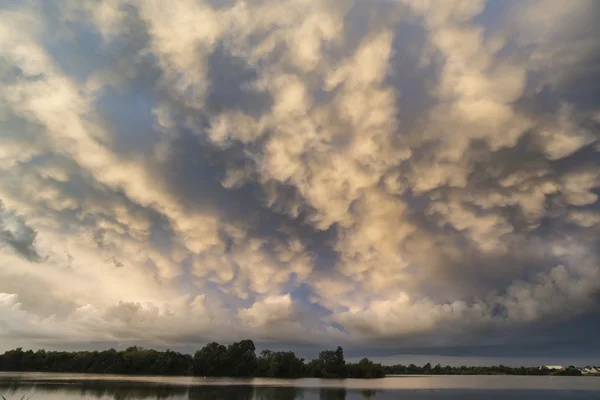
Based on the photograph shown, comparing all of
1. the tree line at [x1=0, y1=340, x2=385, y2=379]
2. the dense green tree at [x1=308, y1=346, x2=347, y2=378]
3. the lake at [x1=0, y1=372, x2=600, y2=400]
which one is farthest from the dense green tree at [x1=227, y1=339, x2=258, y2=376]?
the lake at [x1=0, y1=372, x2=600, y2=400]

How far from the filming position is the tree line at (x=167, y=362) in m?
146

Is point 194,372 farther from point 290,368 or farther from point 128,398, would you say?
point 128,398

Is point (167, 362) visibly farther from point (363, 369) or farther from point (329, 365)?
point (363, 369)

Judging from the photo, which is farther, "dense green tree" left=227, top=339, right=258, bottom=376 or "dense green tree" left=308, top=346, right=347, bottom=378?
"dense green tree" left=308, top=346, right=347, bottom=378

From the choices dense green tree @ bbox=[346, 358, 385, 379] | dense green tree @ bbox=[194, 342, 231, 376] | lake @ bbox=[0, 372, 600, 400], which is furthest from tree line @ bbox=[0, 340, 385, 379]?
lake @ bbox=[0, 372, 600, 400]

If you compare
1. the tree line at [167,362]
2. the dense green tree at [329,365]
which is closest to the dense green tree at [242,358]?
the tree line at [167,362]

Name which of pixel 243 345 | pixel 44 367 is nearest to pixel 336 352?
pixel 243 345

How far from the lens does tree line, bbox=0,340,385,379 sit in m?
146

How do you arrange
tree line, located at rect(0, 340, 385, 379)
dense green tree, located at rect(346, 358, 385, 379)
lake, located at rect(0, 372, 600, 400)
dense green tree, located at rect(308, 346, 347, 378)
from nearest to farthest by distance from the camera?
lake, located at rect(0, 372, 600, 400)
tree line, located at rect(0, 340, 385, 379)
dense green tree, located at rect(308, 346, 347, 378)
dense green tree, located at rect(346, 358, 385, 379)

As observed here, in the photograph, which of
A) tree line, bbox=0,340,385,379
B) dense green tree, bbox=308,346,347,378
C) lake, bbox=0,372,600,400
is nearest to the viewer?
lake, bbox=0,372,600,400

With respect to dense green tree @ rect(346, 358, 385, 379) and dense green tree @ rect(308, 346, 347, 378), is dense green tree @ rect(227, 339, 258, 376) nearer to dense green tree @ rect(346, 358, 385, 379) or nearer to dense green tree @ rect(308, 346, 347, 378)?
dense green tree @ rect(308, 346, 347, 378)

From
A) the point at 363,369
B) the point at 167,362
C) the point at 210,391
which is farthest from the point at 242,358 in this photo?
the point at 210,391

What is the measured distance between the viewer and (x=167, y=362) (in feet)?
493

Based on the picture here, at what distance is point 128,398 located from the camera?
55.7m
